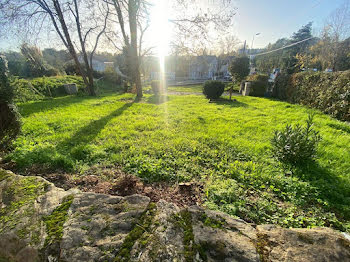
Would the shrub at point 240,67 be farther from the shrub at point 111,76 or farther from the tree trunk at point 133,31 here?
the shrub at point 111,76

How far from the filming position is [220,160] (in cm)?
336

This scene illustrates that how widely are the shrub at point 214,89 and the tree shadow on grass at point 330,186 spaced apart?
846 centimetres

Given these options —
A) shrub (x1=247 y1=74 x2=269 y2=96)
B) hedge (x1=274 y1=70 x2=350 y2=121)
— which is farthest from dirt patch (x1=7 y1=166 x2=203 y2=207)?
shrub (x1=247 y1=74 x2=269 y2=96)

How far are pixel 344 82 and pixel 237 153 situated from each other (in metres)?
6.74

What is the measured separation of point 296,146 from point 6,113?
603 centimetres

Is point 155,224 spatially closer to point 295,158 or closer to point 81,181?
point 81,181

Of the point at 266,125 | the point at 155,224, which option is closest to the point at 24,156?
the point at 155,224

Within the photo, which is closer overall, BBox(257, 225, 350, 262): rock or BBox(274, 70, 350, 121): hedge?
BBox(257, 225, 350, 262): rock

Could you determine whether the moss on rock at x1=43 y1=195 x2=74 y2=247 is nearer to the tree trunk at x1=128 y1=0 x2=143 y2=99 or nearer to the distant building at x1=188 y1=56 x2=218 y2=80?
the tree trunk at x1=128 y1=0 x2=143 y2=99

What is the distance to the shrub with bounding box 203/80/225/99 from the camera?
10.8m

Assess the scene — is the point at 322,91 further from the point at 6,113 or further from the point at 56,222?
the point at 6,113

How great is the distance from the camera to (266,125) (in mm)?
5465

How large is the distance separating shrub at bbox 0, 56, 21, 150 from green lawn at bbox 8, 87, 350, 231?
271 mm

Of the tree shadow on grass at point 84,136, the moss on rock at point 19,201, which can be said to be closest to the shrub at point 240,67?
the tree shadow on grass at point 84,136
